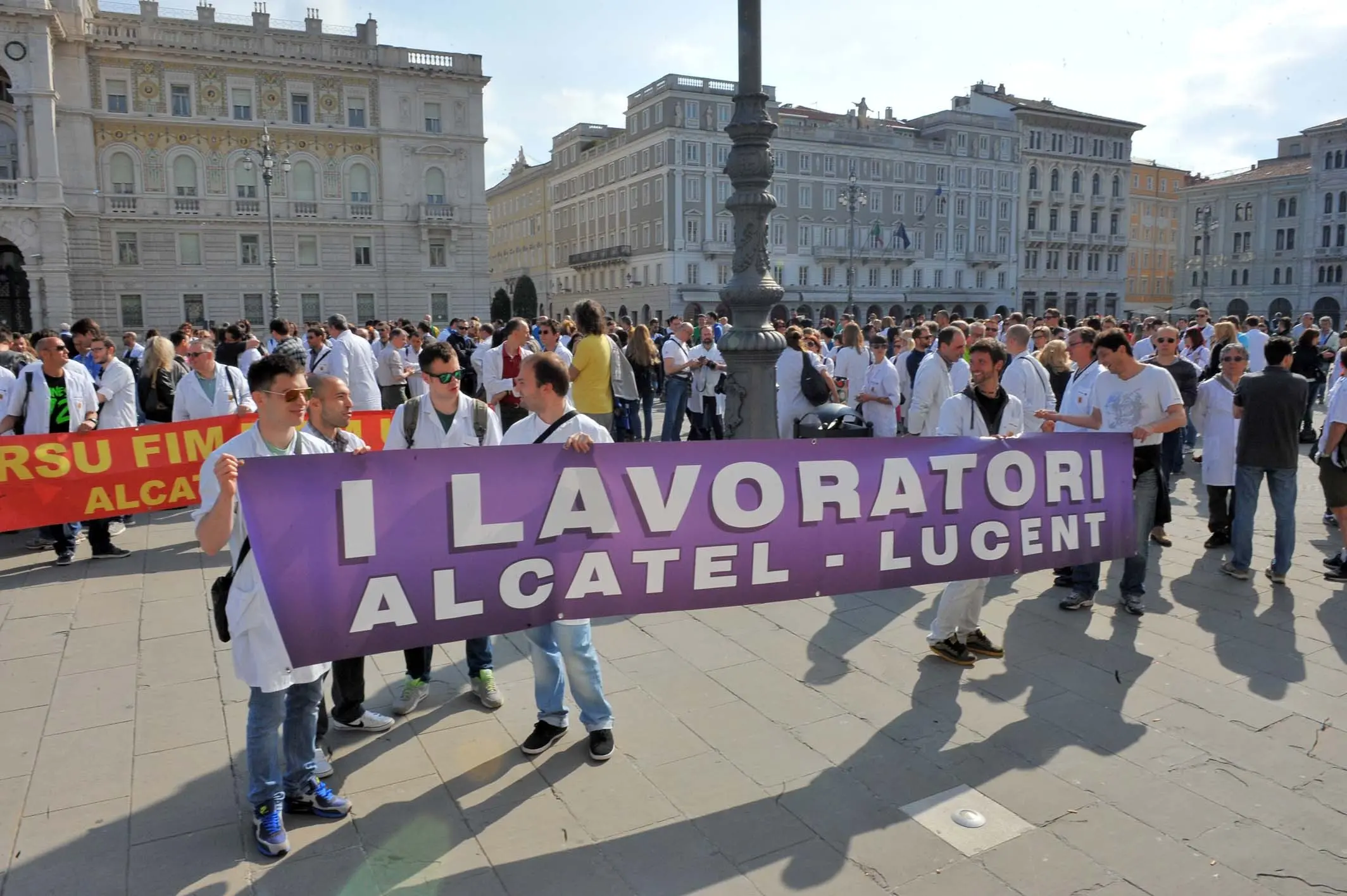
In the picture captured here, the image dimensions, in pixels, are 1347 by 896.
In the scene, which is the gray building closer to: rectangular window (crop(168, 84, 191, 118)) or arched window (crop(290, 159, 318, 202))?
arched window (crop(290, 159, 318, 202))

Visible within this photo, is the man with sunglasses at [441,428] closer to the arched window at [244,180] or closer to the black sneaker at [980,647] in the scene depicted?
the black sneaker at [980,647]

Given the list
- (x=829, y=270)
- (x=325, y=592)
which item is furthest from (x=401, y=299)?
(x=325, y=592)

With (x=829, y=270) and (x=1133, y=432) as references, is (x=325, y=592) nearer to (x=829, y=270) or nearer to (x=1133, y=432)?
(x=1133, y=432)

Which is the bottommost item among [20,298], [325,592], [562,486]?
[325,592]

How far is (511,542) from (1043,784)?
254cm

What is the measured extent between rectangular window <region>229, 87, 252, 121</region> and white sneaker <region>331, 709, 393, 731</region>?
50728mm

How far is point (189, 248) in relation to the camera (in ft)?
153

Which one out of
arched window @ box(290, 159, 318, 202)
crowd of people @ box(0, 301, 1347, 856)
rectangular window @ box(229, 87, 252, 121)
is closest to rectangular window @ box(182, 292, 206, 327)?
arched window @ box(290, 159, 318, 202)

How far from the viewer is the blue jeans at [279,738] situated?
3.40 metres

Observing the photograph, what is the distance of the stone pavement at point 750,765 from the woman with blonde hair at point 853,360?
16.9 feet

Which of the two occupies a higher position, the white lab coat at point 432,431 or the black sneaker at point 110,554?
the white lab coat at point 432,431

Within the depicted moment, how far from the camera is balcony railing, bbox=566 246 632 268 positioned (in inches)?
2638

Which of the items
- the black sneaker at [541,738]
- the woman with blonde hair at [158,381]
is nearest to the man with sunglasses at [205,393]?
the woman with blonde hair at [158,381]

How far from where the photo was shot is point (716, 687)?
4.91 meters
